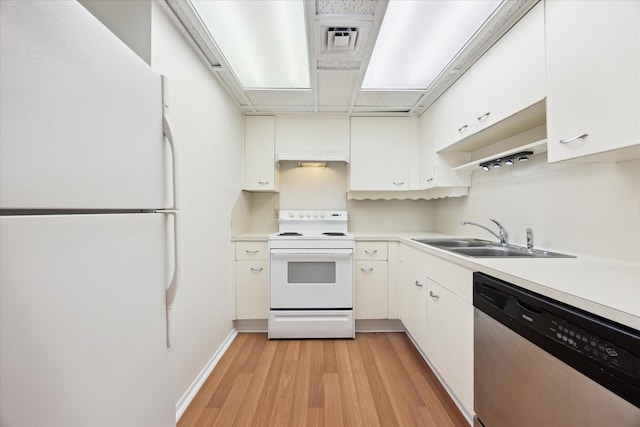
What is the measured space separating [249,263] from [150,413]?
1563 mm

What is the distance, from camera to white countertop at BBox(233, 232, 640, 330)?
2.21 ft

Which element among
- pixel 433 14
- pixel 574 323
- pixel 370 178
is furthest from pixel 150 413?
pixel 370 178

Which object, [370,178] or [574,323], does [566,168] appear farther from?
[370,178]

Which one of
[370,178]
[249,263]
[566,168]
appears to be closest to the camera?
[566,168]

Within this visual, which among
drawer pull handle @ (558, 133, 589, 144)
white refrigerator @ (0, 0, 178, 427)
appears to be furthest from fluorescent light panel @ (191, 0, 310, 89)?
drawer pull handle @ (558, 133, 589, 144)

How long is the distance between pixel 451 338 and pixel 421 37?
1.72m

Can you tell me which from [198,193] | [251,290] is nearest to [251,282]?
[251,290]

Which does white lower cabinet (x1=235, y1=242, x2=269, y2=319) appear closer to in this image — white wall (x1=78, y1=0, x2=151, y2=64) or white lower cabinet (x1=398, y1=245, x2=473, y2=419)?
white lower cabinet (x1=398, y1=245, x2=473, y2=419)

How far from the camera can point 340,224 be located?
2.81m

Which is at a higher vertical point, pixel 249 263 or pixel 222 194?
pixel 222 194

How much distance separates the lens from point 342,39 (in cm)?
149

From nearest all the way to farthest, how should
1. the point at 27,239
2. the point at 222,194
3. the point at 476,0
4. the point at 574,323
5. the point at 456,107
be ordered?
the point at 27,239 < the point at 574,323 < the point at 476,0 < the point at 456,107 < the point at 222,194

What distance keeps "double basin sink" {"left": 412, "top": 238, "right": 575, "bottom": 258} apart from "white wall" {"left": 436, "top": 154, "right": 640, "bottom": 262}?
9 centimetres

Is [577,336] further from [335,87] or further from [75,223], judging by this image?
[335,87]
